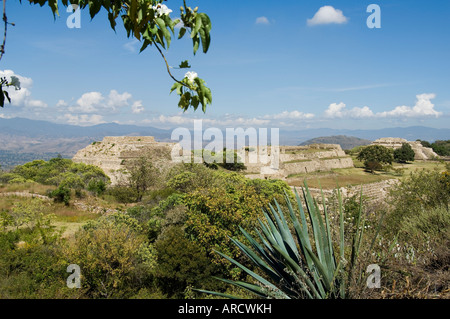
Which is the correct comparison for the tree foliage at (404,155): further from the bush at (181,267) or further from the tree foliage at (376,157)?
the bush at (181,267)

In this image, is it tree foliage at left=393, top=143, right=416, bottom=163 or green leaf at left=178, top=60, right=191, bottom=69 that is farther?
tree foliage at left=393, top=143, right=416, bottom=163

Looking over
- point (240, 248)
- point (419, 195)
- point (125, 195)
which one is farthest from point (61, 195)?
point (419, 195)

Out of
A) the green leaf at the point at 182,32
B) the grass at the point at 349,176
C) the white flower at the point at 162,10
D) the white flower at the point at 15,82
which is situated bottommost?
the grass at the point at 349,176

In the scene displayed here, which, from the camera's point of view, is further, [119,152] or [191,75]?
[119,152]

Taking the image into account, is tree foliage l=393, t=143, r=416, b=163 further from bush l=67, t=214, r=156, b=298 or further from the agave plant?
the agave plant

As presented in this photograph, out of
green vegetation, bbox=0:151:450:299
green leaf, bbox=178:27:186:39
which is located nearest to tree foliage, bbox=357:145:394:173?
green vegetation, bbox=0:151:450:299

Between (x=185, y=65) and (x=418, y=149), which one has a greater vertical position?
(x=185, y=65)

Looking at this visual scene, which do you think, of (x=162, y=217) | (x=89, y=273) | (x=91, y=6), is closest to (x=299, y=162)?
(x=162, y=217)

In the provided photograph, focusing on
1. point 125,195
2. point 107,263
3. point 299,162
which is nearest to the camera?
point 107,263

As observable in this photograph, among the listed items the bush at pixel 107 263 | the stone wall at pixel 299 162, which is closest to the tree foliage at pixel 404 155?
the stone wall at pixel 299 162

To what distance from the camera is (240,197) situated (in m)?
12.8

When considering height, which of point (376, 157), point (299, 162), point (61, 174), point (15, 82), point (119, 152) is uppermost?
point (15, 82)

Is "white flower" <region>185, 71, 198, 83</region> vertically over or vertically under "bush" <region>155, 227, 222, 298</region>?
over

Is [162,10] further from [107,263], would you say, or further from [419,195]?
[419,195]
